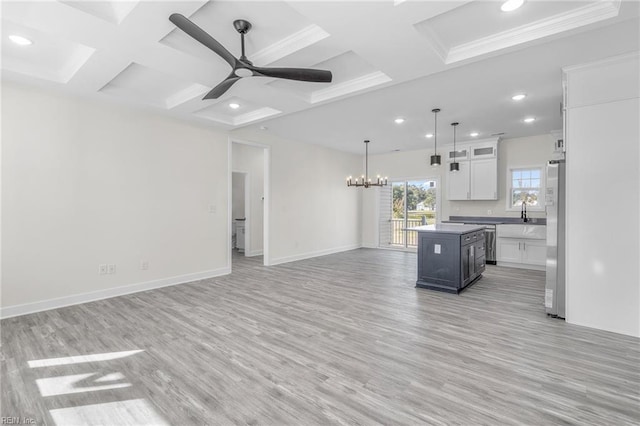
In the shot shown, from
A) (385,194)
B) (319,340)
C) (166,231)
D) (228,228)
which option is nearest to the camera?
(319,340)

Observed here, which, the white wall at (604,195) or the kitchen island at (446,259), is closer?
the white wall at (604,195)

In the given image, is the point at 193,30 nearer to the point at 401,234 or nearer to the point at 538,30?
the point at 538,30

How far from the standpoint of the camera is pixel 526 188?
677 cm

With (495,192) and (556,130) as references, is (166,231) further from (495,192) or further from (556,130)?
(556,130)

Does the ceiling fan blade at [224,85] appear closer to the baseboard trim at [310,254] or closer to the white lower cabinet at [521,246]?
the baseboard trim at [310,254]

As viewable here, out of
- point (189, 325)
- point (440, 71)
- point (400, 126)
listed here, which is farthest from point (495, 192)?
point (189, 325)

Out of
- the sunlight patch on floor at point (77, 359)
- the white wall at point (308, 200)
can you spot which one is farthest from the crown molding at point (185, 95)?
the sunlight patch on floor at point (77, 359)

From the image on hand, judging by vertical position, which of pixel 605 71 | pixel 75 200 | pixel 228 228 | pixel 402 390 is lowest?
pixel 402 390

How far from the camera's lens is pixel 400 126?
5.82m

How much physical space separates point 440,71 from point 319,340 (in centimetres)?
314

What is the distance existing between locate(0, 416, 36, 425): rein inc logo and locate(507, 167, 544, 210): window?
26.5ft

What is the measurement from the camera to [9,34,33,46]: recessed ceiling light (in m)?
2.83

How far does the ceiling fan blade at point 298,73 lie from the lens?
8.64 ft

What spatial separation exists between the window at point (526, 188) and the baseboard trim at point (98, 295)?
260 inches
